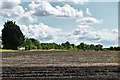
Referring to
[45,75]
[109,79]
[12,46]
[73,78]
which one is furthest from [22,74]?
[12,46]

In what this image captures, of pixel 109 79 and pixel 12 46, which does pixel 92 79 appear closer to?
pixel 109 79

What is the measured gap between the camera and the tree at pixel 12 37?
82625 millimetres

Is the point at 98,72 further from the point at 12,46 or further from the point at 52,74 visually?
the point at 12,46

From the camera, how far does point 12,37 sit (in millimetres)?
84062

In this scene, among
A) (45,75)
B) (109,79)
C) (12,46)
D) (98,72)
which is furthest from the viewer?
(12,46)

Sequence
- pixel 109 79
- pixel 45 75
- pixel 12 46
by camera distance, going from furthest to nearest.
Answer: pixel 12 46 → pixel 45 75 → pixel 109 79

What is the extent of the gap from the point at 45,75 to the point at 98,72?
2654mm

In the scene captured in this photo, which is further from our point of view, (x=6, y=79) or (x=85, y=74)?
(x=85, y=74)

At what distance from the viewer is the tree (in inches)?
3253

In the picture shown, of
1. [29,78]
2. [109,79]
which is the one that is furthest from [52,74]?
[109,79]

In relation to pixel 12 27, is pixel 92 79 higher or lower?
lower

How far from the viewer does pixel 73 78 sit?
52.1 feet

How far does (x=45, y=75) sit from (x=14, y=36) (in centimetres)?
6729

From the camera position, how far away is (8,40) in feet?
273
